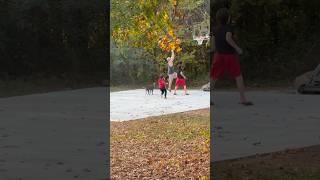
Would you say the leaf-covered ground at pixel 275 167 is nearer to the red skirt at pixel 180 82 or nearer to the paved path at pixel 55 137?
the red skirt at pixel 180 82

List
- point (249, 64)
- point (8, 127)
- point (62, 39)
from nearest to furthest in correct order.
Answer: point (8, 127) → point (249, 64) → point (62, 39)

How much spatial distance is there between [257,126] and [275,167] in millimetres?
1355

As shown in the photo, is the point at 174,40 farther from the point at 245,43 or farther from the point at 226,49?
the point at 245,43

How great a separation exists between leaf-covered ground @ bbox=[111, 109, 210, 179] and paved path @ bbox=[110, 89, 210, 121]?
0.31 feet

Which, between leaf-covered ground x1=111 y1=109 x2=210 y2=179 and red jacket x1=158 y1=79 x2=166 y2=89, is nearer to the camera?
red jacket x1=158 y1=79 x2=166 y2=89

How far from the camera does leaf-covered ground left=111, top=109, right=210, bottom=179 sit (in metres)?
4.05

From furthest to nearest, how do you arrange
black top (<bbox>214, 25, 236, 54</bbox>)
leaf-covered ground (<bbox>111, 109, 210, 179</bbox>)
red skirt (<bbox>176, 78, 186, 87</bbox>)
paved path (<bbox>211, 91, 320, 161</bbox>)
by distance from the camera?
paved path (<bbox>211, 91, 320, 161</bbox>) < leaf-covered ground (<bbox>111, 109, 210, 179</bbox>) < red skirt (<bbox>176, 78, 186, 87</bbox>) < black top (<bbox>214, 25, 236, 54</bbox>)

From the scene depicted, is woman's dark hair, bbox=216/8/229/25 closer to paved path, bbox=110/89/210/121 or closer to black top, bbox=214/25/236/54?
black top, bbox=214/25/236/54

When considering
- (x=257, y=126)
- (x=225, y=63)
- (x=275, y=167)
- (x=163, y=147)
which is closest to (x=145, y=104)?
(x=163, y=147)

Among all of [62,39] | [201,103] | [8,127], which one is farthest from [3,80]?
[201,103]

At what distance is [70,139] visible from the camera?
5.56 metres

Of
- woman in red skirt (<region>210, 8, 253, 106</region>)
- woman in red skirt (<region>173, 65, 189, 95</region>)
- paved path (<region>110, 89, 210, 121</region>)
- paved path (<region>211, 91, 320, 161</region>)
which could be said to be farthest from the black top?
paved path (<region>110, 89, 210, 121</region>)

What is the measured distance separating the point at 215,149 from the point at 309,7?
20.0 ft

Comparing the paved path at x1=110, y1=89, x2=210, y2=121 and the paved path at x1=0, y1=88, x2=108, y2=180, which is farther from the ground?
the paved path at x1=110, y1=89, x2=210, y2=121
